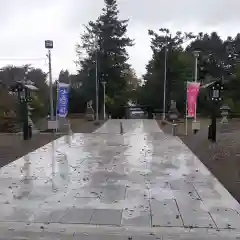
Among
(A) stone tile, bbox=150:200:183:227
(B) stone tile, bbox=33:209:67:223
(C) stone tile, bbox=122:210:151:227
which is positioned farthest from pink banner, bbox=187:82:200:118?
(B) stone tile, bbox=33:209:67:223

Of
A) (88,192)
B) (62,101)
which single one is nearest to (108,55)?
(62,101)

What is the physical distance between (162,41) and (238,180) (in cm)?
4432

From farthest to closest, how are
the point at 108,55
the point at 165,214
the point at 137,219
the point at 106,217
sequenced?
the point at 108,55
the point at 165,214
the point at 106,217
the point at 137,219

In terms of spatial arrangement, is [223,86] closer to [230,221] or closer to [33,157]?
[33,157]

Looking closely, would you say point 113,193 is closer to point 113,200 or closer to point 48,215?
point 113,200

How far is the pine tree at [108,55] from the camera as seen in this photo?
171 ft

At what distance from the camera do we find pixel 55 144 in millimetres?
16797

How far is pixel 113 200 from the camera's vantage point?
7.01 metres

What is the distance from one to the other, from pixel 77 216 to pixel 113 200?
117 centimetres

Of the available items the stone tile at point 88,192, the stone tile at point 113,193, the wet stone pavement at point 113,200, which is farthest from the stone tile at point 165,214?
the stone tile at point 88,192

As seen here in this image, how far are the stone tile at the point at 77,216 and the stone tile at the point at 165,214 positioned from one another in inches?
39.0

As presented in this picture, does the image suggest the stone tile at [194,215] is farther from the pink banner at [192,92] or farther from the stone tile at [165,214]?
the pink banner at [192,92]

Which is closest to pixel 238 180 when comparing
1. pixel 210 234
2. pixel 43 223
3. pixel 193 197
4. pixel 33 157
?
pixel 193 197

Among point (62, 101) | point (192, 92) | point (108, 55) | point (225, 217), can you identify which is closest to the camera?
point (225, 217)
